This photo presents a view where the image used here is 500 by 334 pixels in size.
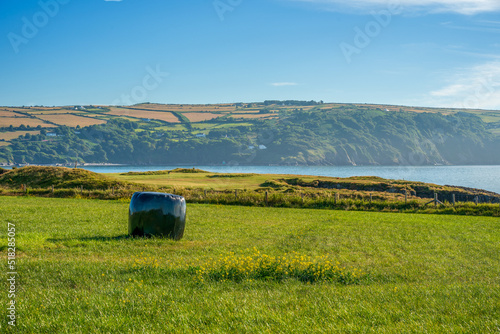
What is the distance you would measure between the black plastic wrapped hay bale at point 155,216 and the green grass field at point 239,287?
695 mm

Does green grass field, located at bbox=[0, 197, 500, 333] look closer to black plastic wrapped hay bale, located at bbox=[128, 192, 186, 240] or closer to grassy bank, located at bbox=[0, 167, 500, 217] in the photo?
black plastic wrapped hay bale, located at bbox=[128, 192, 186, 240]

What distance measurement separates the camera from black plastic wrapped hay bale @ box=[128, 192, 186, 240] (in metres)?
19.9

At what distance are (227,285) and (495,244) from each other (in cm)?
1645

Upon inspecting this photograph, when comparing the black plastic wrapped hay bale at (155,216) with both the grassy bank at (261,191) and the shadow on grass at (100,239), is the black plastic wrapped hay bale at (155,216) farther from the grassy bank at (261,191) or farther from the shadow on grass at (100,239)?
the grassy bank at (261,191)

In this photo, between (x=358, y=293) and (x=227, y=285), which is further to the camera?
(x=227, y=285)

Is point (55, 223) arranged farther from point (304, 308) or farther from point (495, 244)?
point (495, 244)

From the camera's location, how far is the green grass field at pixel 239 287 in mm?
8297

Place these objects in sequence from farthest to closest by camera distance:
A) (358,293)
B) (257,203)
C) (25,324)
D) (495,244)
A: (257,203) → (495,244) → (358,293) → (25,324)

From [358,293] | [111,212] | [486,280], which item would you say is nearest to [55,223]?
[111,212]

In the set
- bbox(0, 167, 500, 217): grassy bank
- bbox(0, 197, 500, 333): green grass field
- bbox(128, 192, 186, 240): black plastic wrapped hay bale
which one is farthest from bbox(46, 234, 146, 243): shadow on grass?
bbox(0, 167, 500, 217): grassy bank

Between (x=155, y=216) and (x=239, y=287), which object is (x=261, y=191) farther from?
(x=239, y=287)

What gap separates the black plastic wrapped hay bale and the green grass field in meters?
0.69

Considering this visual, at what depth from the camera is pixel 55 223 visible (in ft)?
80.3

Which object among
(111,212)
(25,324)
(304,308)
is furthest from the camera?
(111,212)
